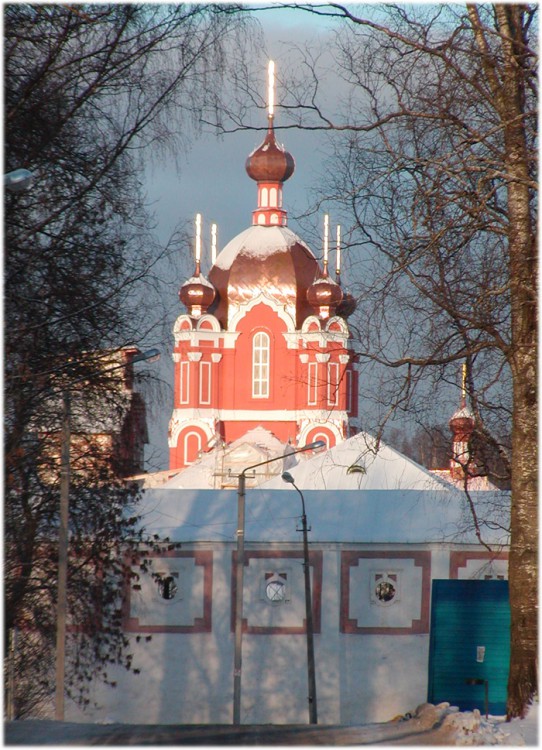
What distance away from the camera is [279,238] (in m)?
64.6

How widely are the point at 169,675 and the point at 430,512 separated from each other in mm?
6750

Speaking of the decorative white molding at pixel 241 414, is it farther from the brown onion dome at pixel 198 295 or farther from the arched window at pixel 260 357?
the brown onion dome at pixel 198 295

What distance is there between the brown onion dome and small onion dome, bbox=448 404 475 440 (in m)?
50.6

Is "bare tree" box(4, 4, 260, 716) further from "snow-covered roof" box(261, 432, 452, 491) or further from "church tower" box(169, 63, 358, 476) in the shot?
"church tower" box(169, 63, 358, 476)

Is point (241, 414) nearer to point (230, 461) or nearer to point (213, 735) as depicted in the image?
point (230, 461)

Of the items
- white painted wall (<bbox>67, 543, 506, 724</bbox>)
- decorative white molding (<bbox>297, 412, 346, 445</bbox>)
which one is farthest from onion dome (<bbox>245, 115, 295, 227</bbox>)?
white painted wall (<bbox>67, 543, 506, 724</bbox>)

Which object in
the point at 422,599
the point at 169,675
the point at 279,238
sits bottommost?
the point at 169,675

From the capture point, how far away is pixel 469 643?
15477mm

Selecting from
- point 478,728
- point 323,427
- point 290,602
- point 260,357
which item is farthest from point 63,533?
point 260,357

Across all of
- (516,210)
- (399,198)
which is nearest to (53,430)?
(399,198)

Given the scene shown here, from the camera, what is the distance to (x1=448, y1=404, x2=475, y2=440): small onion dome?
12053mm

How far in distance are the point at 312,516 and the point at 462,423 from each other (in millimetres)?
17061

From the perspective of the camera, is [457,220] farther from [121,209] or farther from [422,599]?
[422,599]

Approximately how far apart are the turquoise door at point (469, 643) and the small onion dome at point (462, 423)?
9.35ft
